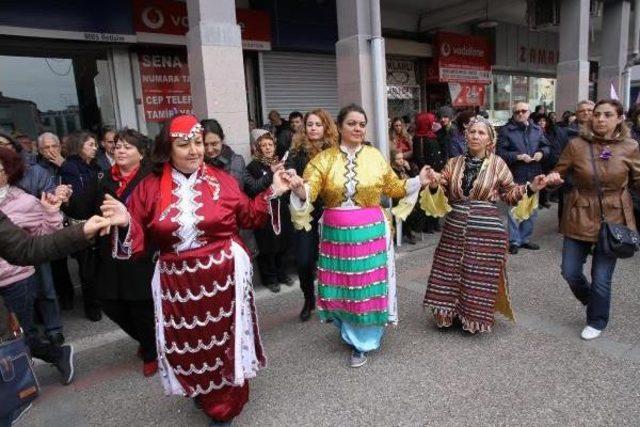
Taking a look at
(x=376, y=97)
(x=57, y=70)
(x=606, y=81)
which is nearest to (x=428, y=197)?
(x=376, y=97)

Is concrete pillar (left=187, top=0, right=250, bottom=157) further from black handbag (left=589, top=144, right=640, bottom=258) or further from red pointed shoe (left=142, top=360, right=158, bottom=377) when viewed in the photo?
black handbag (left=589, top=144, right=640, bottom=258)

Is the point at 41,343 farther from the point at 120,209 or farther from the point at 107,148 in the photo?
the point at 107,148

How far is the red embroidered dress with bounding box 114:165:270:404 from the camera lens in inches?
94.6

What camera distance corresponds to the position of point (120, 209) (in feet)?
7.21

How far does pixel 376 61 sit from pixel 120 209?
5118 mm

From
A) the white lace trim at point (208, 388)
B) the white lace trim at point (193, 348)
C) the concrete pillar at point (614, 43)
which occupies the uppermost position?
the concrete pillar at point (614, 43)

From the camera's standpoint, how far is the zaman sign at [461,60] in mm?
13039

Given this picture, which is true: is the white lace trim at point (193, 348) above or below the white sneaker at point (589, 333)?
above

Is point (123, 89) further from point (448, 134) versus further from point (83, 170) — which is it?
point (448, 134)

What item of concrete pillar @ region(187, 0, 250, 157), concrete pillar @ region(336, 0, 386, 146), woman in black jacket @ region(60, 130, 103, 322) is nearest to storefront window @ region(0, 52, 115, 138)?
concrete pillar @ region(187, 0, 250, 157)

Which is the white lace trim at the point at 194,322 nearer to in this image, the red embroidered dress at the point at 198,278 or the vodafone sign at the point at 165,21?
the red embroidered dress at the point at 198,278

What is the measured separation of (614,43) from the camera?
466 inches

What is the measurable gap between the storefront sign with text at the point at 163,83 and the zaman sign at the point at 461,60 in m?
7.26

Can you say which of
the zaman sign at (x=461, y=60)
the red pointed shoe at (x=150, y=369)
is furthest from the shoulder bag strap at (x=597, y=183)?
the zaman sign at (x=461, y=60)
